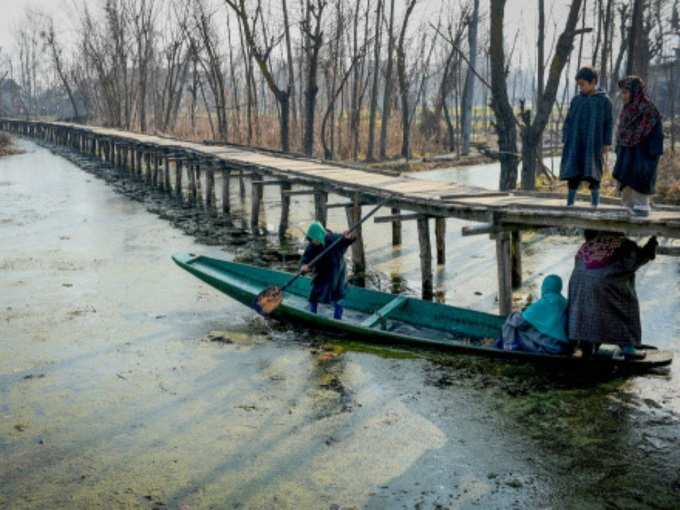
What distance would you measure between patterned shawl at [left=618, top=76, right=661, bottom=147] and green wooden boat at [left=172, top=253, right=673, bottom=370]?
2.11 m

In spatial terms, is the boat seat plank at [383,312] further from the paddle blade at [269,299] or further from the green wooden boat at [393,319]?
the paddle blade at [269,299]

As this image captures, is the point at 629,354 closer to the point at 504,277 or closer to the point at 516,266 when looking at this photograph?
the point at 504,277

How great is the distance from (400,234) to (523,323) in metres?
6.87

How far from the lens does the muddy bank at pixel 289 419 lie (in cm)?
506

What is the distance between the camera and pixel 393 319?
27.7ft

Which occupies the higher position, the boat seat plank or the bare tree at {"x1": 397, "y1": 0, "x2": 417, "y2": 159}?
the bare tree at {"x1": 397, "y1": 0, "x2": 417, "y2": 159}

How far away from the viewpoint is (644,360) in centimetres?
683

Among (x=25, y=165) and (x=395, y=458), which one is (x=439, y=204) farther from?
(x=25, y=165)

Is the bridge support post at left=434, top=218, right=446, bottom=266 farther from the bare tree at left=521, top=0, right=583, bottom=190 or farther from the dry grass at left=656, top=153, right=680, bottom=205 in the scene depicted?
the dry grass at left=656, top=153, right=680, bottom=205

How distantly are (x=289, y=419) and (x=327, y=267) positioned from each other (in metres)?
2.57

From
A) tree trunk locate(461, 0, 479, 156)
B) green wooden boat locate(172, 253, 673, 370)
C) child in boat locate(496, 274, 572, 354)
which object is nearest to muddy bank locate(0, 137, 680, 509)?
green wooden boat locate(172, 253, 673, 370)

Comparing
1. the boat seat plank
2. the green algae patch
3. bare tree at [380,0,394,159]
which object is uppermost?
bare tree at [380,0,394,159]

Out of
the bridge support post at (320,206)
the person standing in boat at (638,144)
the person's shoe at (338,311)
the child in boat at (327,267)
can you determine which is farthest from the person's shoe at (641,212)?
the bridge support post at (320,206)

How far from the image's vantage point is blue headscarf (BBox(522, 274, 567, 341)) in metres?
6.90
